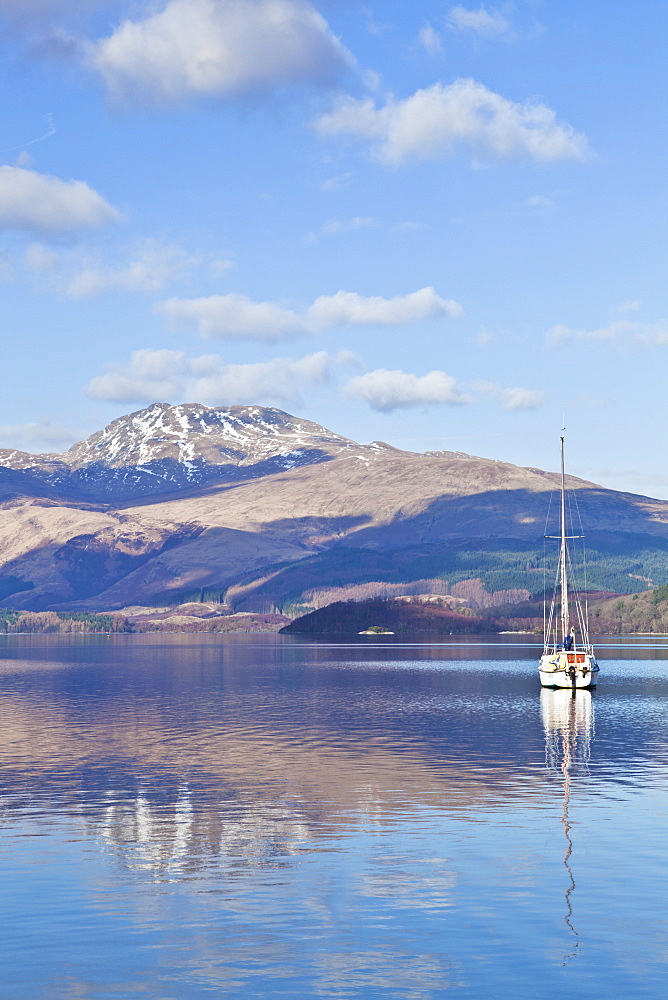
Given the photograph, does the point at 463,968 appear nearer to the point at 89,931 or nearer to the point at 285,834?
the point at 89,931

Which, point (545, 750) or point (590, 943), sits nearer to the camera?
point (590, 943)

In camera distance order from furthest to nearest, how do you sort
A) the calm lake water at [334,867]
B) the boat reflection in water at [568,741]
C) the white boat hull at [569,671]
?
the white boat hull at [569,671] < the boat reflection in water at [568,741] < the calm lake water at [334,867]

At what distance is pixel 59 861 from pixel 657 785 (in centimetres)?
3841

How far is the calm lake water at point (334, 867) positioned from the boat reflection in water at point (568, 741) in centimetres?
30

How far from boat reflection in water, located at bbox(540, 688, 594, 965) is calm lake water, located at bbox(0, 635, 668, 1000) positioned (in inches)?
11.7

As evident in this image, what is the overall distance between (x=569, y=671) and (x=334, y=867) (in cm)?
12491

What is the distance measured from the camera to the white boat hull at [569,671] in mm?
167875

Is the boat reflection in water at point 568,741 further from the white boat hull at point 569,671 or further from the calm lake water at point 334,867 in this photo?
the white boat hull at point 569,671

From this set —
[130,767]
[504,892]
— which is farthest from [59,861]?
[130,767]

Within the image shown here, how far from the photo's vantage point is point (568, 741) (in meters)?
100

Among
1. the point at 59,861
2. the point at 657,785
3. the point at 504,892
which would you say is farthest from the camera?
the point at 657,785

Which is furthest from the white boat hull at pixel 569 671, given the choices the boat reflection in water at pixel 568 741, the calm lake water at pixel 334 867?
the calm lake water at pixel 334 867

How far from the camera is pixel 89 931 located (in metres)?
39.3

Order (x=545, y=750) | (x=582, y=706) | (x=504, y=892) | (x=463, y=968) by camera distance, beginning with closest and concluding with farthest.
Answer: (x=463, y=968) < (x=504, y=892) < (x=545, y=750) < (x=582, y=706)
